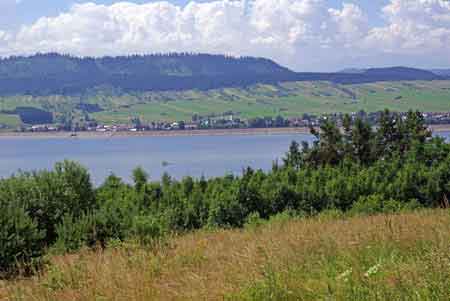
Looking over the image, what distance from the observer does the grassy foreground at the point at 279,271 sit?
5.92 metres

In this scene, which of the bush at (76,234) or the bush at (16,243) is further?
the bush at (76,234)

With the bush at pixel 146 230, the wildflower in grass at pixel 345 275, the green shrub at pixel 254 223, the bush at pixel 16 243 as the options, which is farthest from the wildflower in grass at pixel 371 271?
the green shrub at pixel 254 223

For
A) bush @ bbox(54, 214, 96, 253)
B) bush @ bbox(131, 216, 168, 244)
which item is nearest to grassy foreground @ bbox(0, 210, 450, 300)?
bush @ bbox(131, 216, 168, 244)

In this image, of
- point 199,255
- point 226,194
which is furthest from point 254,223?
point 226,194

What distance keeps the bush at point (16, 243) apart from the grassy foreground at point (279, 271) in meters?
1.58

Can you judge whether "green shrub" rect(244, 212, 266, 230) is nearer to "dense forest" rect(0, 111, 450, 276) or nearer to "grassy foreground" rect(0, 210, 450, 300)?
"dense forest" rect(0, 111, 450, 276)

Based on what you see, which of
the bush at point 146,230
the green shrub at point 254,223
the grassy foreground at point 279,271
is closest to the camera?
the grassy foreground at point 279,271

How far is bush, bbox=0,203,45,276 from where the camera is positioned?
37.8 feet

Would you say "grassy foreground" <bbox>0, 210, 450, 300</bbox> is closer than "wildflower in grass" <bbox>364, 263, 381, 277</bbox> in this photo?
Yes

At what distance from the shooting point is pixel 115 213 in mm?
15602

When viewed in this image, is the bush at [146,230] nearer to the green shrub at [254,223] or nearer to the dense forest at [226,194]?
the dense forest at [226,194]

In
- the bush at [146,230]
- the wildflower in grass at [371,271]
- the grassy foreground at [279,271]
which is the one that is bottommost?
the bush at [146,230]

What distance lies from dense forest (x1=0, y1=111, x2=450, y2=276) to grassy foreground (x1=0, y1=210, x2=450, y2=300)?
2283mm

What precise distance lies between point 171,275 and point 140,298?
4.58 ft
